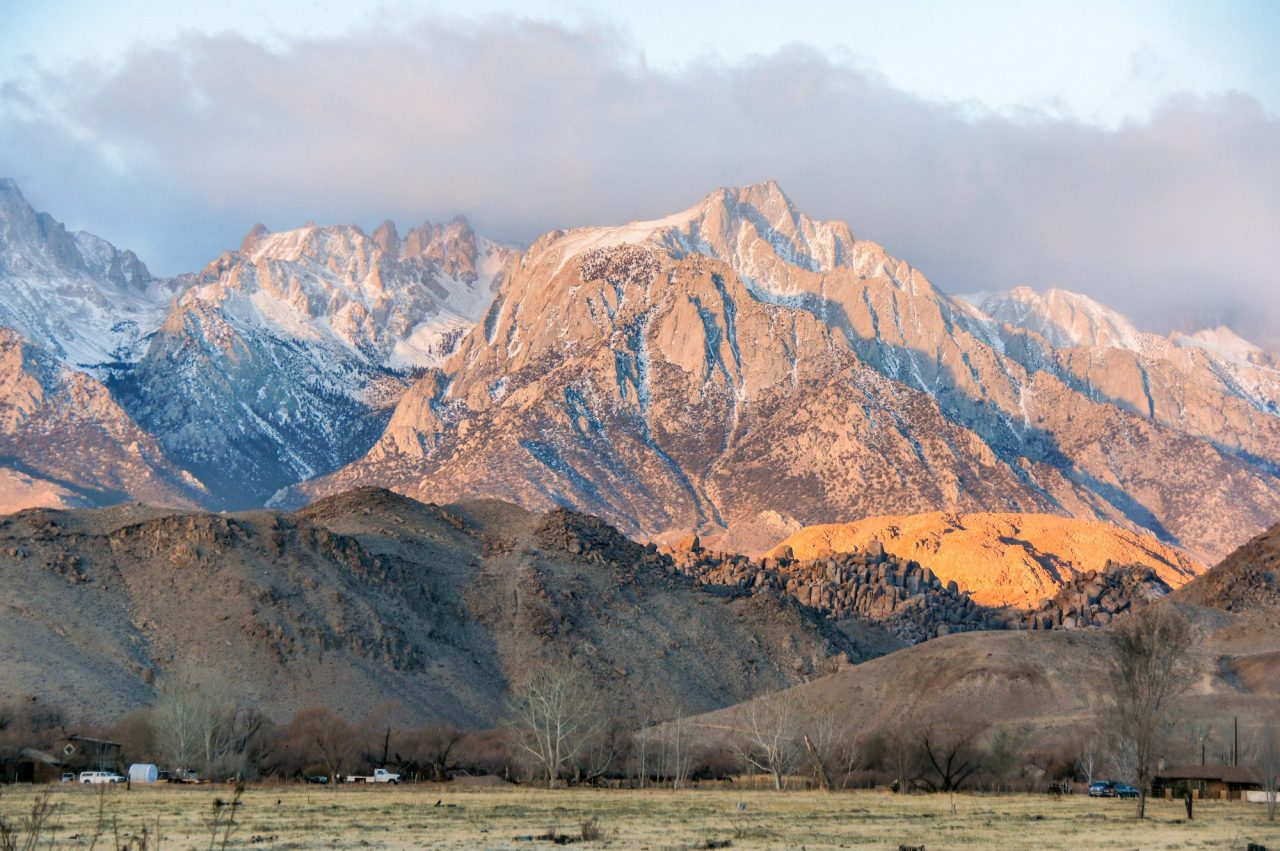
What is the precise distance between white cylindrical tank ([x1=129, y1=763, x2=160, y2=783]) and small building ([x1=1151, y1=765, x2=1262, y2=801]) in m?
66.9

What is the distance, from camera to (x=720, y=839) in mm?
57219

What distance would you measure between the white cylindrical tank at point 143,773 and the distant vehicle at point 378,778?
1575 centimetres

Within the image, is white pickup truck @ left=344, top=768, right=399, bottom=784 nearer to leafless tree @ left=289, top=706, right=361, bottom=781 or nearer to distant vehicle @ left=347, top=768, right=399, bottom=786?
distant vehicle @ left=347, top=768, right=399, bottom=786

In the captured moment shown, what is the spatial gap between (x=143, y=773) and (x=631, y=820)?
2135 inches

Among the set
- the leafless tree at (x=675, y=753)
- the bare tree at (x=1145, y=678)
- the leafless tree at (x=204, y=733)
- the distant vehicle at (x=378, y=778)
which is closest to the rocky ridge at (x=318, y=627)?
the leafless tree at (x=675, y=753)

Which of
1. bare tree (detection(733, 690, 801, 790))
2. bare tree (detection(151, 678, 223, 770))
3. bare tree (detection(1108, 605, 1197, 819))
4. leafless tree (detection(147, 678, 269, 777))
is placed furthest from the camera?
bare tree (detection(733, 690, 801, 790))

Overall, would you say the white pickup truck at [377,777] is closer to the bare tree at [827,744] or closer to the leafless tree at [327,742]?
the leafless tree at [327,742]

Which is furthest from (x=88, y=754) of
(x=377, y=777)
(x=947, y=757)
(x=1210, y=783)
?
(x=1210, y=783)

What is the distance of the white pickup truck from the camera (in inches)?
4683

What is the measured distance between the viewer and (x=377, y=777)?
391 ft

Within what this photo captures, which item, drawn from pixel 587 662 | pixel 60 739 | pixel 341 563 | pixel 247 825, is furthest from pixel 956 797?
pixel 341 563

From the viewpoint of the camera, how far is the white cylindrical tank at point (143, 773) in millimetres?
109188

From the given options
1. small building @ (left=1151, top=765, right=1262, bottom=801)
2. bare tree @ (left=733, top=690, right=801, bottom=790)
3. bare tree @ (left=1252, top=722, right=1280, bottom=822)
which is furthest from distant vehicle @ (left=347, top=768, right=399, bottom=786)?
bare tree @ (left=1252, top=722, right=1280, bottom=822)

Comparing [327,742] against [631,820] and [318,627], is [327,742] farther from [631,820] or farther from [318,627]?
[631,820]
